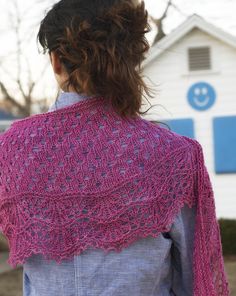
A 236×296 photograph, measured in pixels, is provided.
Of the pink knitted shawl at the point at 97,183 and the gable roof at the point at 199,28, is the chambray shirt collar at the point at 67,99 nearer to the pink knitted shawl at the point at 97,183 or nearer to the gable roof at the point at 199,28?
the pink knitted shawl at the point at 97,183

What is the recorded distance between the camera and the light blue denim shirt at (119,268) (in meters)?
1.45

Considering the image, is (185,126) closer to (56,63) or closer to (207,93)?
(207,93)

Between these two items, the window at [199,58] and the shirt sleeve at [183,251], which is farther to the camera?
the window at [199,58]

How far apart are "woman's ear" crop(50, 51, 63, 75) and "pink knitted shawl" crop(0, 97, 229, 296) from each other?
0.34ft

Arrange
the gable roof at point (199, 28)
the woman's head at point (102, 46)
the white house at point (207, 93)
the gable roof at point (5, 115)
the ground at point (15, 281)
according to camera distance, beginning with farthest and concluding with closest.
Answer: the gable roof at point (5, 115)
the white house at point (207, 93)
the gable roof at point (199, 28)
the ground at point (15, 281)
the woman's head at point (102, 46)

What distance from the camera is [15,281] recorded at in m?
8.08

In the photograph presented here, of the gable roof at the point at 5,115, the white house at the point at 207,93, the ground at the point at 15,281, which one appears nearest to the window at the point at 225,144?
the white house at the point at 207,93

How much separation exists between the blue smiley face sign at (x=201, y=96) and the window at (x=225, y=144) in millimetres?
314

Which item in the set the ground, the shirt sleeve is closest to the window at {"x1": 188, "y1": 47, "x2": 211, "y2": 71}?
the ground

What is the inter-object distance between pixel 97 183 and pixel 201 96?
880 centimetres

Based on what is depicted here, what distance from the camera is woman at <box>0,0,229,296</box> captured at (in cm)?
143

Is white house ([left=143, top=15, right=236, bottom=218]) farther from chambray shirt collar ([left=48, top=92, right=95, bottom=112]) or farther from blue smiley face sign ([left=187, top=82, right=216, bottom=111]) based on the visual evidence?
chambray shirt collar ([left=48, top=92, right=95, bottom=112])

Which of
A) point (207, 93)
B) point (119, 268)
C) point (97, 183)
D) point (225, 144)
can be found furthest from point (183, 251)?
point (207, 93)

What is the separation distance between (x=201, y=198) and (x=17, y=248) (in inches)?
19.0
